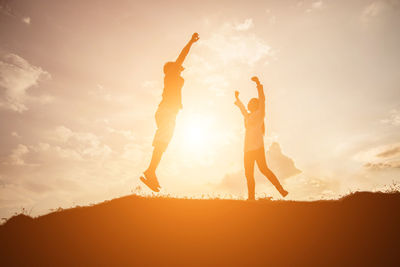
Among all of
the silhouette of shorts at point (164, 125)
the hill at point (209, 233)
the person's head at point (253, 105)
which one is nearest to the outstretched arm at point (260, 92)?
the person's head at point (253, 105)

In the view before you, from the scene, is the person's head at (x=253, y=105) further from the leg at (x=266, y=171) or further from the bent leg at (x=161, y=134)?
the bent leg at (x=161, y=134)

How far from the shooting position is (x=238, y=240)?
4.48 m

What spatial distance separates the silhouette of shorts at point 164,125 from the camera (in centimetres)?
659

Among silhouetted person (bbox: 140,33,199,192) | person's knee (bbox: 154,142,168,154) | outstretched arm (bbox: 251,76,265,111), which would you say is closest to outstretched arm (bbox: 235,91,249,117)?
outstretched arm (bbox: 251,76,265,111)

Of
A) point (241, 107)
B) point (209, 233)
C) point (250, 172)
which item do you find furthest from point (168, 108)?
point (209, 233)

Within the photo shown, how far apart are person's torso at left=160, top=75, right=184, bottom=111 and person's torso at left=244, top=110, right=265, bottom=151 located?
1945 mm

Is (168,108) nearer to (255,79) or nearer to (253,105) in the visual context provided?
(253,105)

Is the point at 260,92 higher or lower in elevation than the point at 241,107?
higher

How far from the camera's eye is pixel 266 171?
22.2 ft

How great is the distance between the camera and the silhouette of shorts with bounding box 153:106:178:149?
659cm

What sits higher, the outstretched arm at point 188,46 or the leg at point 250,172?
the outstretched arm at point 188,46

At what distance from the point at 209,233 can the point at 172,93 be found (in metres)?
3.58

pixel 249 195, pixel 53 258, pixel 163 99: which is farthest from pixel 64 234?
pixel 249 195

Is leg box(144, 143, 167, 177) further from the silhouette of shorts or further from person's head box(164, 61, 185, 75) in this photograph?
person's head box(164, 61, 185, 75)
